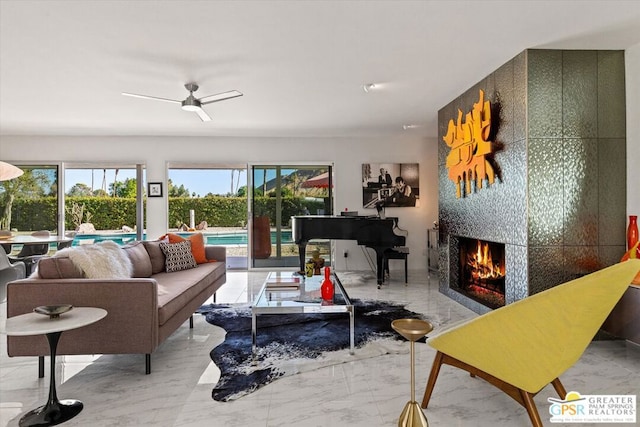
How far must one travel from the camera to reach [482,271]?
4.16 m

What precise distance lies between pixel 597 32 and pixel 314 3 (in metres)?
2.28

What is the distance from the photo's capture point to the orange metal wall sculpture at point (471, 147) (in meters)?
3.65

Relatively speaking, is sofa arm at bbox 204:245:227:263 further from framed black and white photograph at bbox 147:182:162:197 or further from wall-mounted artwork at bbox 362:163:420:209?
wall-mounted artwork at bbox 362:163:420:209

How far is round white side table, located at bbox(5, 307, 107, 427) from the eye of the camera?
1907 millimetres

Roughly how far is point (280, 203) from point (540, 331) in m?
5.58

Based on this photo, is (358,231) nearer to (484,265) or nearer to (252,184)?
(484,265)

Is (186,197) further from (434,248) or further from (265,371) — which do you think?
(265,371)

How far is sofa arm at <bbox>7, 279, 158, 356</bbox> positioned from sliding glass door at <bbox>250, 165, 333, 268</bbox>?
436cm

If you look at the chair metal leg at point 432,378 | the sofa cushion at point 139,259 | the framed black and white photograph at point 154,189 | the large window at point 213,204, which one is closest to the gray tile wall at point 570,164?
the chair metal leg at point 432,378

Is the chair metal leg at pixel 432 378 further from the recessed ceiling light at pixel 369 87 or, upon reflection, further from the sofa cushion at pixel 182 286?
the recessed ceiling light at pixel 369 87

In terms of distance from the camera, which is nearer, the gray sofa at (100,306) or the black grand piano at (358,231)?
the gray sofa at (100,306)

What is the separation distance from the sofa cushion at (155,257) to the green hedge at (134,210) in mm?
2796

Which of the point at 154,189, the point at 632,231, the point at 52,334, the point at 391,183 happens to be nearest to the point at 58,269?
the point at 52,334

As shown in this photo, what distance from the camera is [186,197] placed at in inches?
290
